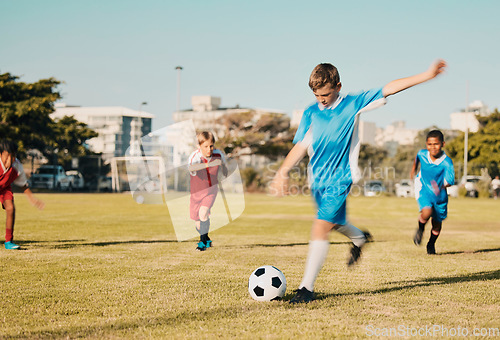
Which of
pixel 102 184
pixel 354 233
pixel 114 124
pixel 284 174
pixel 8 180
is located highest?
pixel 114 124

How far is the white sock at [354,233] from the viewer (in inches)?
186

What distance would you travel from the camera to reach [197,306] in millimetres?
4148

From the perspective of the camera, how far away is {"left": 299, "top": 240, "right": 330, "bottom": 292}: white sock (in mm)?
4320

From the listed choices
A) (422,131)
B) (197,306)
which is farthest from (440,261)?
(422,131)

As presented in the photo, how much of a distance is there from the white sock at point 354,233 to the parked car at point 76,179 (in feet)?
120

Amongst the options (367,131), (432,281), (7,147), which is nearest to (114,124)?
(367,131)

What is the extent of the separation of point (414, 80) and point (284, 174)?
1290mm

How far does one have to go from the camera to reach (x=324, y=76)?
4.32 metres

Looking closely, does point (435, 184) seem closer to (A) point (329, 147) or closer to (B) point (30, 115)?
(A) point (329, 147)

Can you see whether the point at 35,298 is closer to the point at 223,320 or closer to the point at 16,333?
the point at 16,333

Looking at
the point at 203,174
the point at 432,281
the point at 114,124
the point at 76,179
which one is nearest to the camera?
the point at 432,281

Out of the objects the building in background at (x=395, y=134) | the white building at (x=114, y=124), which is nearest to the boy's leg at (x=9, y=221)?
the white building at (x=114, y=124)

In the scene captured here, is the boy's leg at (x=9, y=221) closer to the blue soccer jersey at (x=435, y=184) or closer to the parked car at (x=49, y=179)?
the blue soccer jersey at (x=435, y=184)

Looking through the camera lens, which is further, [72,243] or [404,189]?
[404,189]
